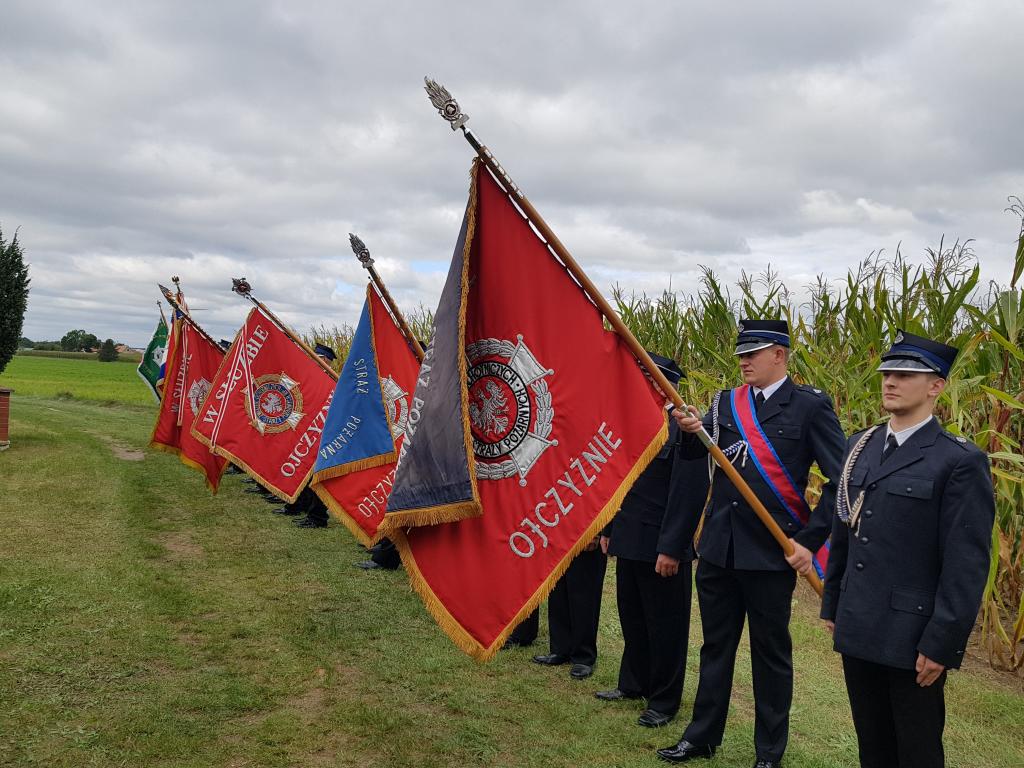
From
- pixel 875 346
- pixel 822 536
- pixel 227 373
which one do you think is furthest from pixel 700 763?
pixel 227 373

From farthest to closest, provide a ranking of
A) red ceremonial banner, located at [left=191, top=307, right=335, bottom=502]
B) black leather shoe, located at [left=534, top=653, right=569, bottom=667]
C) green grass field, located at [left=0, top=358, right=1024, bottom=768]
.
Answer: red ceremonial banner, located at [left=191, top=307, right=335, bottom=502] < black leather shoe, located at [left=534, top=653, right=569, bottom=667] < green grass field, located at [left=0, top=358, right=1024, bottom=768]

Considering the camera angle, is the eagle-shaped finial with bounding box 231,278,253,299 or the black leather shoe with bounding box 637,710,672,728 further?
the eagle-shaped finial with bounding box 231,278,253,299

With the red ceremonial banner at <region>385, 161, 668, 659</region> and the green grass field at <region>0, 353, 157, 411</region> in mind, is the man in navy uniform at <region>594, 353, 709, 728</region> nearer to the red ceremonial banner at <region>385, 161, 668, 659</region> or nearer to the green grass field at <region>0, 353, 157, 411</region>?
the red ceremonial banner at <region>385, 161, 668, 659</region>

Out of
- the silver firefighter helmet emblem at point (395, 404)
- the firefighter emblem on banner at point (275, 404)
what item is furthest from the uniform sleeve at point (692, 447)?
the firefighter emblem on banner at point (275, 404)

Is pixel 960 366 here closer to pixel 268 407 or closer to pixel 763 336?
pixel 763 336

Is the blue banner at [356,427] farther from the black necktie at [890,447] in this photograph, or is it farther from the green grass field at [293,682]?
the black necktie at [890,447]

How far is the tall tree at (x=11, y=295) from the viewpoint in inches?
572

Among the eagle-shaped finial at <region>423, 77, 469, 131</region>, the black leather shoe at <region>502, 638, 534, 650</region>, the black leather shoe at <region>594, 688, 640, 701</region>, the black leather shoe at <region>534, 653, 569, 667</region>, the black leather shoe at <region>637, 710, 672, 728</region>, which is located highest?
the eagle-shaped finial at <region>423, 77, 469, 131</region>

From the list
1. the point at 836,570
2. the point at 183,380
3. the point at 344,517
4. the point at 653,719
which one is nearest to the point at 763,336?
the point at 836,570

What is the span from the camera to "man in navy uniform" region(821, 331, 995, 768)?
2.56m

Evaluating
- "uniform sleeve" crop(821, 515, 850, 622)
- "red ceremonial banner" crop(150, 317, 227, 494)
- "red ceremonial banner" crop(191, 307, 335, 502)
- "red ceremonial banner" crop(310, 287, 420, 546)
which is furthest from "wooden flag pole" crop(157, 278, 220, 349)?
"uniform sleeve" crop(821, 515, 850, 622)

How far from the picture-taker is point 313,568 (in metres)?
7.62

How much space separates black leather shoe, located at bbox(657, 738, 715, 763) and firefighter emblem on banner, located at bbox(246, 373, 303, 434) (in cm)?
533

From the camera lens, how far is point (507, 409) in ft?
11.4
